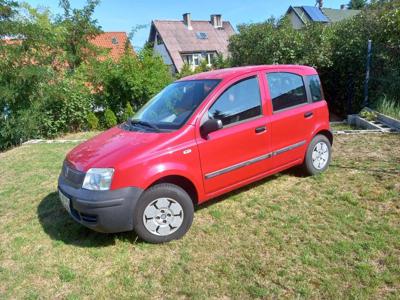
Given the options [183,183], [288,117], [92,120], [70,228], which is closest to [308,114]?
[288,117]

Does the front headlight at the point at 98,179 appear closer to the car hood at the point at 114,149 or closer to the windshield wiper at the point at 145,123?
the car hood at the point at 114,149

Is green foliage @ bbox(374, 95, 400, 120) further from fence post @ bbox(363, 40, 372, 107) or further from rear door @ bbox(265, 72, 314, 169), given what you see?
rear door @ bbox(265, 72, 314, 169)

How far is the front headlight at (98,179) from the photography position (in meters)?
3.40

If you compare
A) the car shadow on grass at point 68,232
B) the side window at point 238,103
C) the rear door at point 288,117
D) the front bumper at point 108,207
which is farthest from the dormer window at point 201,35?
the front bumper at point 108,207

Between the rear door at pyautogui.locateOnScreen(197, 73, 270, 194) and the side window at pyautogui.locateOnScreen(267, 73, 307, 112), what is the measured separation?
0.84 ft

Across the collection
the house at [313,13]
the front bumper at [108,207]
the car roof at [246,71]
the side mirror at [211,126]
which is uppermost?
the house at [313,13]

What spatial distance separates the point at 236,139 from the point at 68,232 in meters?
2.24

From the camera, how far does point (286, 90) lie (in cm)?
465

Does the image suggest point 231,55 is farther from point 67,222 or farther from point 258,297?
point 258,297

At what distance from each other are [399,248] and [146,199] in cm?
242

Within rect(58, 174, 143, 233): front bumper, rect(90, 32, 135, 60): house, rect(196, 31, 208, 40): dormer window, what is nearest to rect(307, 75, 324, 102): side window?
rect(58, 174, 143, 233): front bumper

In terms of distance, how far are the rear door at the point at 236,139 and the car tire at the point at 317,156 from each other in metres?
0.88

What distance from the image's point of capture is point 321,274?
2957 mm

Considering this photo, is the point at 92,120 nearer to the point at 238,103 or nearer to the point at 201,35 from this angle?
the point at 238,103
